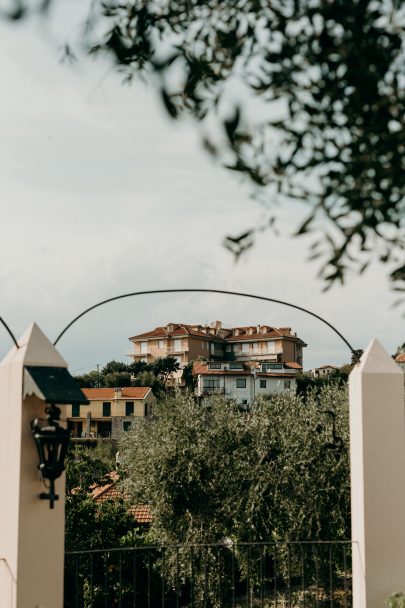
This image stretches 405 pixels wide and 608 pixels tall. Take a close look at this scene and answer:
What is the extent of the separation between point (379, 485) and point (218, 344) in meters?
66.2

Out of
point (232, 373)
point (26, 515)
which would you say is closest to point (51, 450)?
point (26, 515)

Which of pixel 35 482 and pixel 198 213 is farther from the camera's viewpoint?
pixel 198 213

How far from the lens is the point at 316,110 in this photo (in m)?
2.54

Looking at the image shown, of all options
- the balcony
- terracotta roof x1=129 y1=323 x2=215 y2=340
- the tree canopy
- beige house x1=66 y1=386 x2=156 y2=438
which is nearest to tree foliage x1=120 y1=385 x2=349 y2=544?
the tree canopy

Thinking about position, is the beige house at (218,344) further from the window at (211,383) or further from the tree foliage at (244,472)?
the tree foliage at (244,472)

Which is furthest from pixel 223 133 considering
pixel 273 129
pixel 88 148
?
pixel 88 148

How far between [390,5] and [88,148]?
191 cm

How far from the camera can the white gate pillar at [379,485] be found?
4977 mm

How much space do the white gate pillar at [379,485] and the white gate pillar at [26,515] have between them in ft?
6.42

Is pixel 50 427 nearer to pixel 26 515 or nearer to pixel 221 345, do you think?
pixel 26 515

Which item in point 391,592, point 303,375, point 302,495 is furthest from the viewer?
point 303,375

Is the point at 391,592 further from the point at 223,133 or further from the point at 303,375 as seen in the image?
the point at 303,375

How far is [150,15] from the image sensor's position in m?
2.93

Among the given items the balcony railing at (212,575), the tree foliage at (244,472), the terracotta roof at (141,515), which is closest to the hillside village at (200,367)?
the terracotta roof at (141,515)
